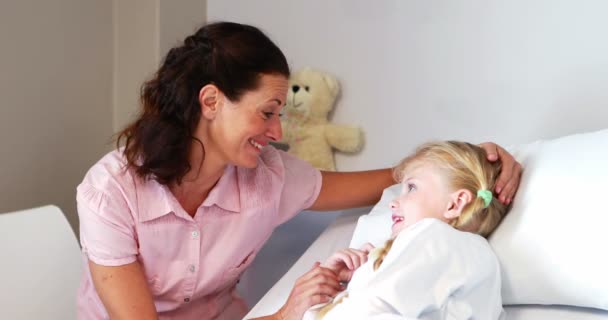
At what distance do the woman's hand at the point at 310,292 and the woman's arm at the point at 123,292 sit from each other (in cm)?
25

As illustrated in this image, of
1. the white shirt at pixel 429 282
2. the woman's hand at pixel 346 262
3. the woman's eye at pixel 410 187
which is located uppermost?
the woman's eye at pixel 410 187

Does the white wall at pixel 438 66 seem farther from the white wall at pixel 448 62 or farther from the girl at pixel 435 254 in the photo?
the girl at pixel 435 254

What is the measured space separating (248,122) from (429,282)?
0.48 m

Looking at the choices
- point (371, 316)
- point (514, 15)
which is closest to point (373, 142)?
point (514, 15)

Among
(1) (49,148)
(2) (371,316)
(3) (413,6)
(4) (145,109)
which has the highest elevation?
(3) (413,6)

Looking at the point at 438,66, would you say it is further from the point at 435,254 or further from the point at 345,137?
the point at 435,254

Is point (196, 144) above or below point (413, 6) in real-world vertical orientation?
below

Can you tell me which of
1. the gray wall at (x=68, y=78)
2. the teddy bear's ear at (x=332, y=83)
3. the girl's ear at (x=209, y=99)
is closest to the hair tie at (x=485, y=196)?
the girl's ear at (x=209, y=99)

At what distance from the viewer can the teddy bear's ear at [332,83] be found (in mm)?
1888

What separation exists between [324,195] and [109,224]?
1.72 feet

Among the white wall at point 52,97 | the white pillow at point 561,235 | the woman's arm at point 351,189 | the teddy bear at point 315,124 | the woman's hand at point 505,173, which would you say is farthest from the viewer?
the teddy bear at point 315,124

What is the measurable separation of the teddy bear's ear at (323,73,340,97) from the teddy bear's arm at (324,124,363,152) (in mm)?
100

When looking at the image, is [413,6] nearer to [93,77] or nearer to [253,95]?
[253,95]

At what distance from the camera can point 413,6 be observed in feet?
5.94
